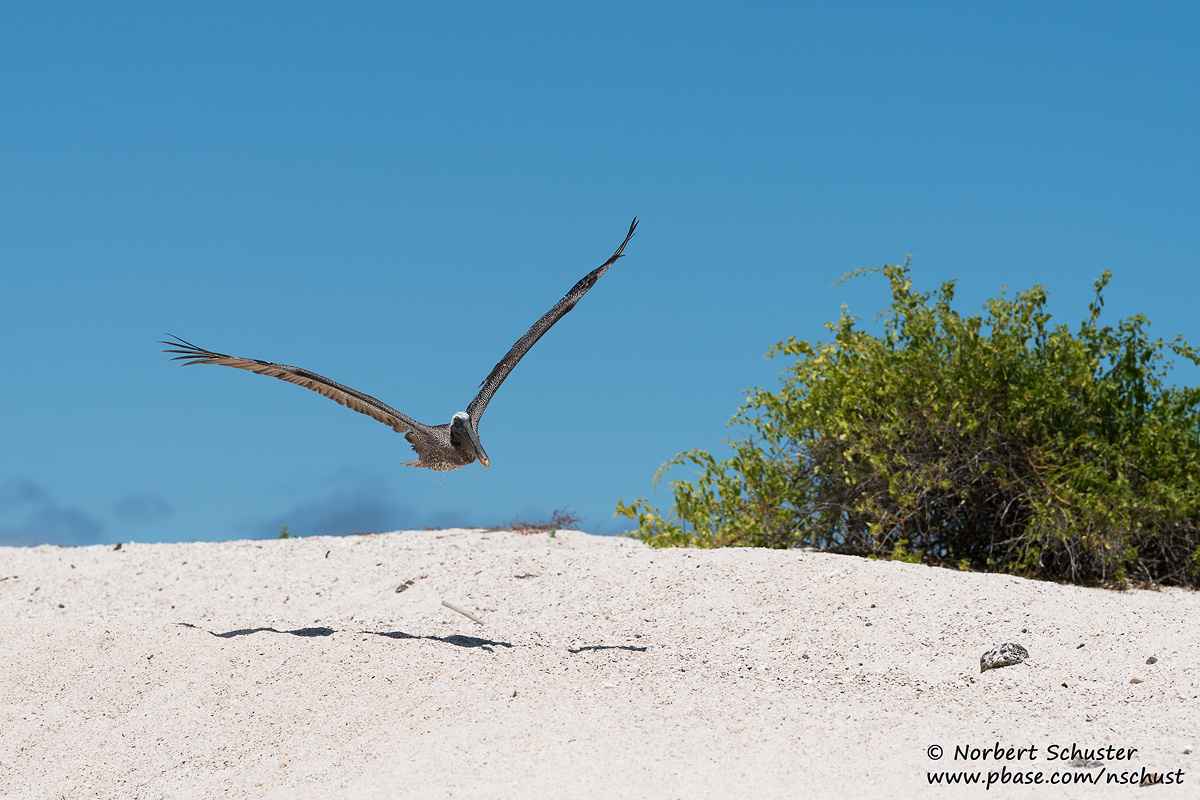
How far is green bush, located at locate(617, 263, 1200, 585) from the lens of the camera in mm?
11094

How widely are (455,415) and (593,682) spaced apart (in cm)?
245

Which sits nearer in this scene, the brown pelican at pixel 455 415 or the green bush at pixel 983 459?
the brown pelican at pixel 455 415

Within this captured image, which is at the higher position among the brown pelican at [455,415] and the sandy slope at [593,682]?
the brown pelican at [455,415]

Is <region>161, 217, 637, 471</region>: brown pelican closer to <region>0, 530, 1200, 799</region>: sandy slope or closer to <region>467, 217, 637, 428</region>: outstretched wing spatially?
<region>467, 217, 637, 428</region>: outstretched wing

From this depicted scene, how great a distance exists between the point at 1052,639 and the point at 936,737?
8.33ft

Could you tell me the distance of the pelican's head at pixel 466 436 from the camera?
816 centimetres

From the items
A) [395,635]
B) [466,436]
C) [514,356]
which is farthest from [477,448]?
[395,635]

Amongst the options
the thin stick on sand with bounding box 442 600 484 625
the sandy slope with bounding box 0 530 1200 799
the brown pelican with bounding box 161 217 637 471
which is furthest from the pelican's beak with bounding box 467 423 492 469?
the thin stick on sand with bounding box 442 600 484 625

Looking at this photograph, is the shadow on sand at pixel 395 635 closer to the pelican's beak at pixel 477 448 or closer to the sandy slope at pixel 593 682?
the sandy slope at pixel 593 682

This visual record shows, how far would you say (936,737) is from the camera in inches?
244

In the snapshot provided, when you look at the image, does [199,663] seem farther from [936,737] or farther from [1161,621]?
[1161,621]

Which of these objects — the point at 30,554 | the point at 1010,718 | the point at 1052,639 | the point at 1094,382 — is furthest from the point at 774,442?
the point at 30,554

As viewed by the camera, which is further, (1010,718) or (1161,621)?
(1161,621)

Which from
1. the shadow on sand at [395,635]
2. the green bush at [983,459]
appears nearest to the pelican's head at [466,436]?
the shadow on sand at [395,635]
